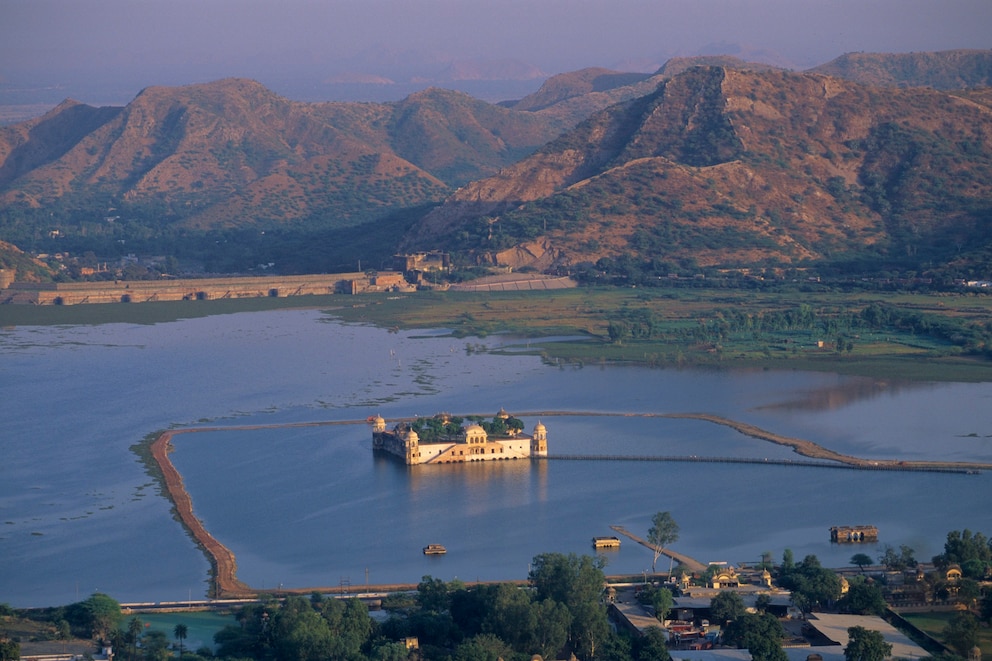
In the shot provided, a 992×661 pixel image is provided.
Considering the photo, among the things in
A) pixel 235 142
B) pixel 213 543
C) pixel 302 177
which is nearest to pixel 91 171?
pixel 235 142

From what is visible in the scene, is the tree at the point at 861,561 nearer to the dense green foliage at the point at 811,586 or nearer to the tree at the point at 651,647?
the dense green foliage at the point at 811,586

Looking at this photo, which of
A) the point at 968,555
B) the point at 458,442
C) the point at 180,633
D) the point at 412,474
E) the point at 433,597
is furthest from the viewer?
the point at 458,442

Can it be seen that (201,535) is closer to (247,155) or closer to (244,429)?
(244,429)

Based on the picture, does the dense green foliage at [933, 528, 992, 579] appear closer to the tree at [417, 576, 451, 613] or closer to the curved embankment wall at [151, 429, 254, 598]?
the tree at [417, 576, 451, 613]

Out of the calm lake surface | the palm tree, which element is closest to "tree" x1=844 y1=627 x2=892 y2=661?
the calm lake surface

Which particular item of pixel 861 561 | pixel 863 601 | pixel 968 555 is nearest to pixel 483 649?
pixel 863 601

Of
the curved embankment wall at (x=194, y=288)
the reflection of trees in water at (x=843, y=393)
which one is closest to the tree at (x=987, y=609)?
the reflection of trees in water at (x=843, y=393)
